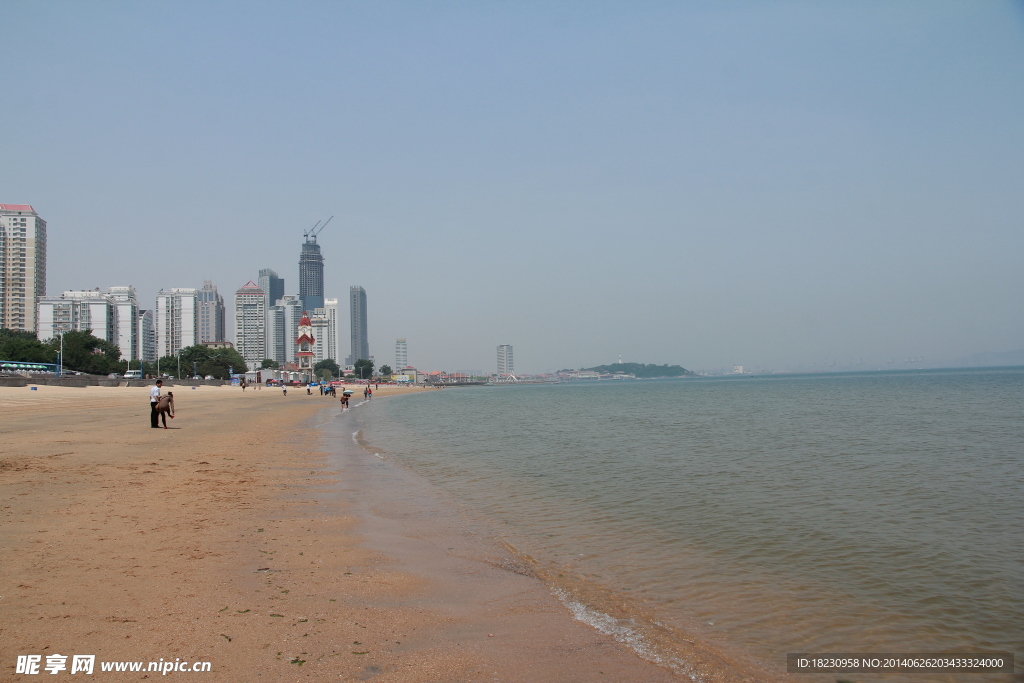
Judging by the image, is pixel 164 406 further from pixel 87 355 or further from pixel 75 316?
pixel 75 316

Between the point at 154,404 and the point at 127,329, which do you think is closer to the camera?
the point at 154,404

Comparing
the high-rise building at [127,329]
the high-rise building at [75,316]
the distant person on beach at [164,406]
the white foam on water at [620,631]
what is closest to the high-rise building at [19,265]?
the high-rise building at [75,316]

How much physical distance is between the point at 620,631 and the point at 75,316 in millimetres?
176490

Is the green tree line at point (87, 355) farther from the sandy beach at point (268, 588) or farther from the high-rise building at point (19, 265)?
the sandy beach at point (268, 588)

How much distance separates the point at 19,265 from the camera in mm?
150375

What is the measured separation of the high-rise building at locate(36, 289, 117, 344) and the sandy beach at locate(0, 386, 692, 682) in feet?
524

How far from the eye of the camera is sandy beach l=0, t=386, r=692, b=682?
174 inches

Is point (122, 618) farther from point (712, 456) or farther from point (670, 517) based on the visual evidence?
point (712, 456)

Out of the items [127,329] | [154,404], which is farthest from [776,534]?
[127,329]

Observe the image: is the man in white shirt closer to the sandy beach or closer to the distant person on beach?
the distant person on beach

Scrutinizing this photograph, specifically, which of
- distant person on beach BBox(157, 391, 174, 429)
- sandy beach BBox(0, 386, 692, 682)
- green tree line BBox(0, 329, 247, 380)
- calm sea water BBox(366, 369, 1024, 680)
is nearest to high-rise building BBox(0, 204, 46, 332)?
green tree line BBox(0, 329, 247, 380)

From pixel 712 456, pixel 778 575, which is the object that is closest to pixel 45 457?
pixel 778 575

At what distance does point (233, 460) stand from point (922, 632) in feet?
46.9

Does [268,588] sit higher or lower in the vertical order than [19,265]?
lower
